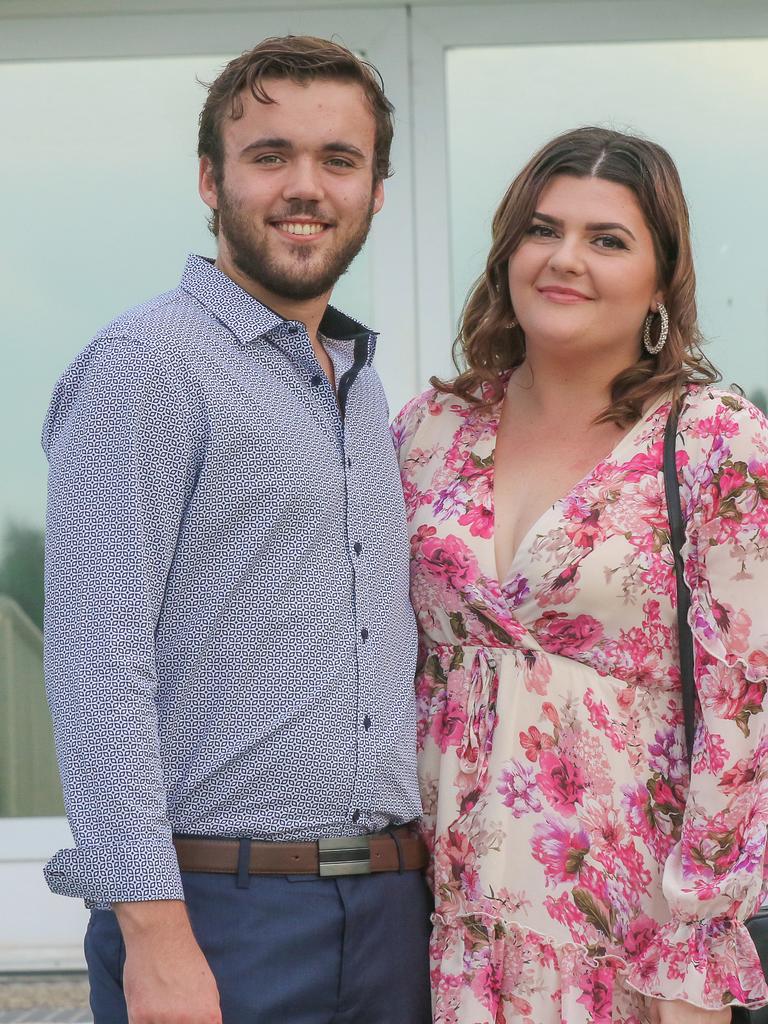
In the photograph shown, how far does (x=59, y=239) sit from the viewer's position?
416cm

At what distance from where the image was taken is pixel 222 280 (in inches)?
88.8

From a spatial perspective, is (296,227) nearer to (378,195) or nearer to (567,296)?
(378,195)

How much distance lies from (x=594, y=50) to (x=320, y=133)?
81.8 inches

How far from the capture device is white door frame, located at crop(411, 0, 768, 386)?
4.04 m

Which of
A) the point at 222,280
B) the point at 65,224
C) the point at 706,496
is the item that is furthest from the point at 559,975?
the point at 65,224

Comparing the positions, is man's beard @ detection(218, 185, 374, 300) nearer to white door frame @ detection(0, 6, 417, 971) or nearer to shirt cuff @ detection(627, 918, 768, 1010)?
shirt cuff @ detection(627, 918, 768, 1010)

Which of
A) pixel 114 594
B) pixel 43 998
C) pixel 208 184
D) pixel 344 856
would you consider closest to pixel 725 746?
pixel 344 856

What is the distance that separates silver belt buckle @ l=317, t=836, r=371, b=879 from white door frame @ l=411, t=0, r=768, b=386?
2.15 metres

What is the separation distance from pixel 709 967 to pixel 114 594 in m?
1.07

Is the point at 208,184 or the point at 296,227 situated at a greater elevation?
the point at 208,184

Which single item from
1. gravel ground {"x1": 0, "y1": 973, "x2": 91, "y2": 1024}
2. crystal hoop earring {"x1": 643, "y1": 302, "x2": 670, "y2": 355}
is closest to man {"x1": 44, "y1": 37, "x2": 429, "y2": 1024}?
crystal hoop earring {"x1": 643, "y1": 302, "x2": 670, "y2": 355}

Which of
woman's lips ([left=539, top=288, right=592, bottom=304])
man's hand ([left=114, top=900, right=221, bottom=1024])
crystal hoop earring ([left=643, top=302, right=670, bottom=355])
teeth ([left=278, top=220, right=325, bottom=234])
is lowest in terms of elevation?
man's hand ([left=114, top=900, right=221, bottom=1024])

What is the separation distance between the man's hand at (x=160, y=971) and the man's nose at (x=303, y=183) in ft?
3.64

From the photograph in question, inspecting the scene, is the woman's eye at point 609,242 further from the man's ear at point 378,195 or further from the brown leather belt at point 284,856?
the brown leather belt at point 284,856
